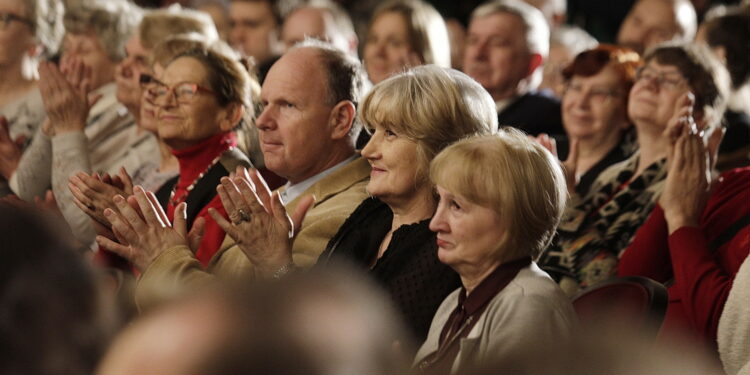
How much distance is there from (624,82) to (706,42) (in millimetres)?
420

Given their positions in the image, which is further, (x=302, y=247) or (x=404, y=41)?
(x=404, y=41)

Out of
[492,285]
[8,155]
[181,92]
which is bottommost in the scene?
[8,155]

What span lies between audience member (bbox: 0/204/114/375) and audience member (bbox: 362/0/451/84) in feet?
12.6

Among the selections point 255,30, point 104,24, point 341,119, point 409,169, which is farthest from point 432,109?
point 255,30

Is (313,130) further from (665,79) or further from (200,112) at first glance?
(665,79)

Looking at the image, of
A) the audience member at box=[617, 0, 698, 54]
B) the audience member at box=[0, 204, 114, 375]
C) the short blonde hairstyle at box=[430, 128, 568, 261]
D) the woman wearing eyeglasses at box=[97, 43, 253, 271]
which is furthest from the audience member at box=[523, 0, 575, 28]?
the audience member at box=[0, 204, 114, 375]

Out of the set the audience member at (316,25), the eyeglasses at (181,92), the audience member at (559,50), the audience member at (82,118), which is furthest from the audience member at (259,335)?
the audience member at (559,50)

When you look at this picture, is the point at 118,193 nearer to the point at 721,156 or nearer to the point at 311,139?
the point at 311,139

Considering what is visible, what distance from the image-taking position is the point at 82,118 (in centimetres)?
405

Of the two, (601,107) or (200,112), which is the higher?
(200,112)

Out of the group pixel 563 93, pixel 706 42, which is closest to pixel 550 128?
pixel 563 93

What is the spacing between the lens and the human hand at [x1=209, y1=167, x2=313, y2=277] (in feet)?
8.97

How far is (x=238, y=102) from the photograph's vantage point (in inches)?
145

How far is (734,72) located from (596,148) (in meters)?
0.53
